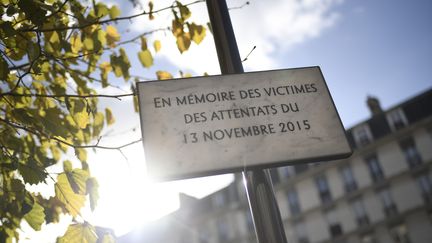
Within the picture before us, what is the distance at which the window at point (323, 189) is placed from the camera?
30.9m

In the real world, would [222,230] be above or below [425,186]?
above

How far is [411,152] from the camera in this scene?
28.0 metres

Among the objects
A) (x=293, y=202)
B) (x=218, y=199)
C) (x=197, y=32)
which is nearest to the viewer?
(x=197, y=32)

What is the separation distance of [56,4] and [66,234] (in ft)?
5.80

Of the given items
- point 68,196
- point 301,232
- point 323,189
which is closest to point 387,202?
point 323,189

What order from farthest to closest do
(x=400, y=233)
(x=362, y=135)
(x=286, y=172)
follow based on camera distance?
(x=286, y=172)
(x=362, y=135)
(x=400, y=233)

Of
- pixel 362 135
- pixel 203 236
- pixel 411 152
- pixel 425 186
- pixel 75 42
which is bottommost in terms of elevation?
pixel 75 42

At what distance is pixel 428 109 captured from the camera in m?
27.8

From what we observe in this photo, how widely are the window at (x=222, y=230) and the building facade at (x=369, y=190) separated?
Result: 0.30 ft

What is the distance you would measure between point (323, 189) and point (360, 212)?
3.45 m

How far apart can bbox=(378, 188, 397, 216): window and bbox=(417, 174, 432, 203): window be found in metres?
2.16

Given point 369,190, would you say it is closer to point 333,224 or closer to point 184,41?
point 333,224

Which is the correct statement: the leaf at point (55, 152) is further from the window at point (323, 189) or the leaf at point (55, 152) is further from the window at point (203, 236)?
the window at point (203, 236)

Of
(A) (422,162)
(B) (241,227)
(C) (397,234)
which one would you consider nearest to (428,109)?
(A) (422,162)
